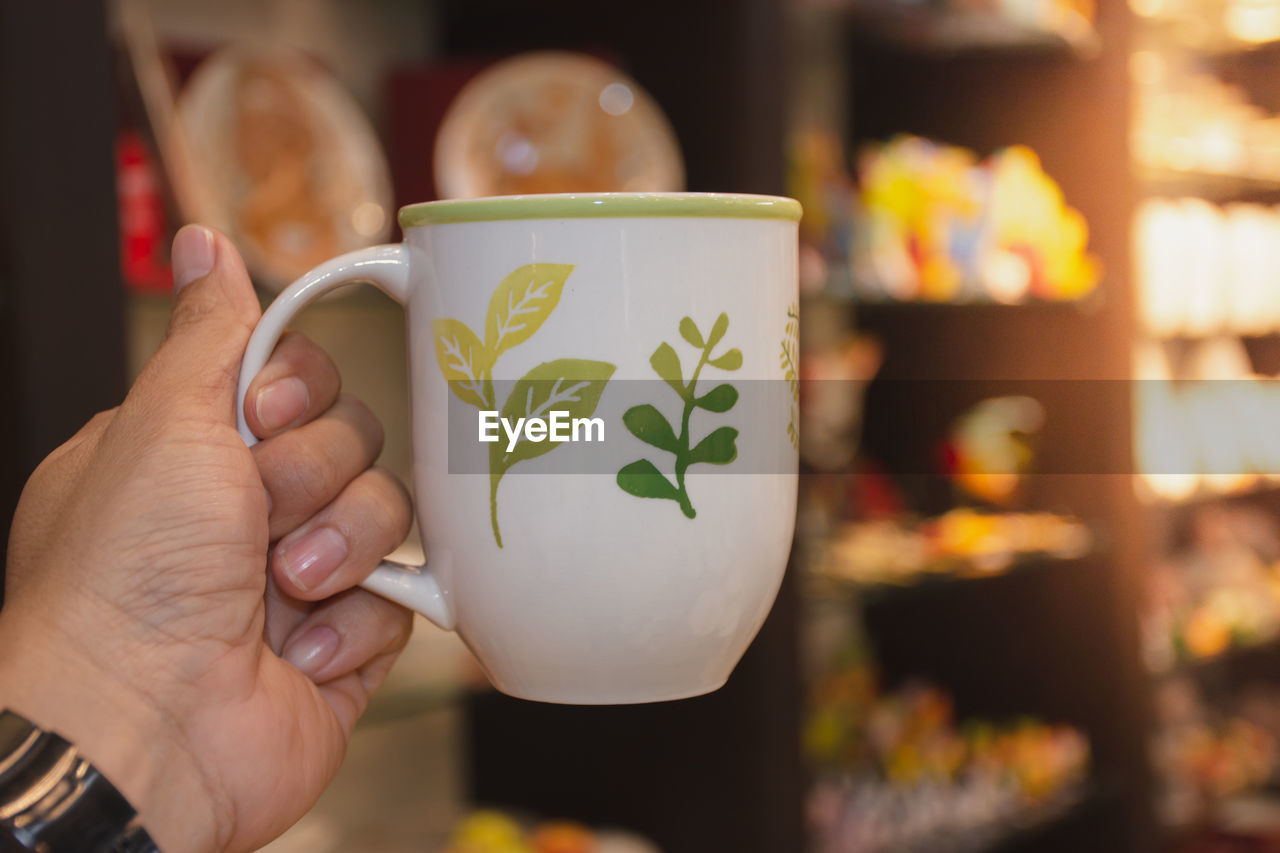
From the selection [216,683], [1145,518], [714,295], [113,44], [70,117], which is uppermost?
[113,44]

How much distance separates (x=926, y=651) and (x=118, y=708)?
2174 mm

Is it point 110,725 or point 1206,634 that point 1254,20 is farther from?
point 110,725

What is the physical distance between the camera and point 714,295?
→ 1.61 feet

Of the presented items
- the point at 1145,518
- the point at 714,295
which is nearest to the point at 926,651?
the point at 1145,518

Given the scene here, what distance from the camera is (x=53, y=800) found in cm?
50

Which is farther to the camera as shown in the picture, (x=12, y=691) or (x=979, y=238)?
(x=979, y=238)

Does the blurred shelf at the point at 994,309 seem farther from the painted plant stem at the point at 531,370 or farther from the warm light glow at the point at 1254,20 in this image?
the painted plant stem at the point at 531,370

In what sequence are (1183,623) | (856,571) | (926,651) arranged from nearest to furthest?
(856,571) → (926,651) → (1183,623)

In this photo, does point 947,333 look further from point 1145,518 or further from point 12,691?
point 12,691

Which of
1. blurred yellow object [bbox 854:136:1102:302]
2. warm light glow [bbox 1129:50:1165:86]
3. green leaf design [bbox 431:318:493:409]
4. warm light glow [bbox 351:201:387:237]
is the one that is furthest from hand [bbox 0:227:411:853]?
warm light glow [bbox 1129:50:1165:86]

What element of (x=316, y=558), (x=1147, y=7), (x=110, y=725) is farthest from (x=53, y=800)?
(x=1147, y=7)

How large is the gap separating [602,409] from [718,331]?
0.19ft

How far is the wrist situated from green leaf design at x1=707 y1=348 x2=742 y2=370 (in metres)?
0.30

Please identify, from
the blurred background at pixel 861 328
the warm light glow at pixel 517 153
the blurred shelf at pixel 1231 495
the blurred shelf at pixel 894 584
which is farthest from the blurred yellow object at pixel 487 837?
the blurred shelf at pixel 1231 495
